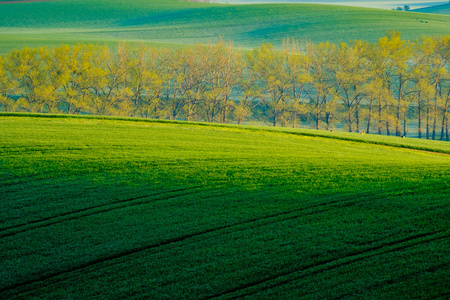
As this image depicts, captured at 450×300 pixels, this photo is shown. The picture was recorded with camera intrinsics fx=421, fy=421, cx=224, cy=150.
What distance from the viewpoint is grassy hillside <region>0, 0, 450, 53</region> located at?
315 feet

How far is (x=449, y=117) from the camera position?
49688 mm

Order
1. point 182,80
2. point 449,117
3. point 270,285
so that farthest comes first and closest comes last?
point 182,80 < point 449,117 < point 270,285

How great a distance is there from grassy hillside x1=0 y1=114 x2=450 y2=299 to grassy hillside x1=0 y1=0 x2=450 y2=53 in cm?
7818

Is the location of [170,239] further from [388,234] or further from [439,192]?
[439,192]

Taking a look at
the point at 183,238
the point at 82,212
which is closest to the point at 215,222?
the point at 183,238

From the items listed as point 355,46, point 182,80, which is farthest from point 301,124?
point 182,80

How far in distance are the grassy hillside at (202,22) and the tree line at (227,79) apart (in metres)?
39.2

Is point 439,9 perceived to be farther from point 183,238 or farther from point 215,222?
point 183,238

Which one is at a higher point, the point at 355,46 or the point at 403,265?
the point at 355,46

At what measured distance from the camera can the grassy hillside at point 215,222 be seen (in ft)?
25.9

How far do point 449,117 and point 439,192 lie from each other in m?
42.9

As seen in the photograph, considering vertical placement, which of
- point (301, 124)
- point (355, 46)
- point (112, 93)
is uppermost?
point (355, 46)

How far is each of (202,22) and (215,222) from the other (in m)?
106

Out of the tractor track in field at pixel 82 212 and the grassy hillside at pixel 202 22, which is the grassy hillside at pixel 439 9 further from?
the tractor track in field at pixel 82 212
